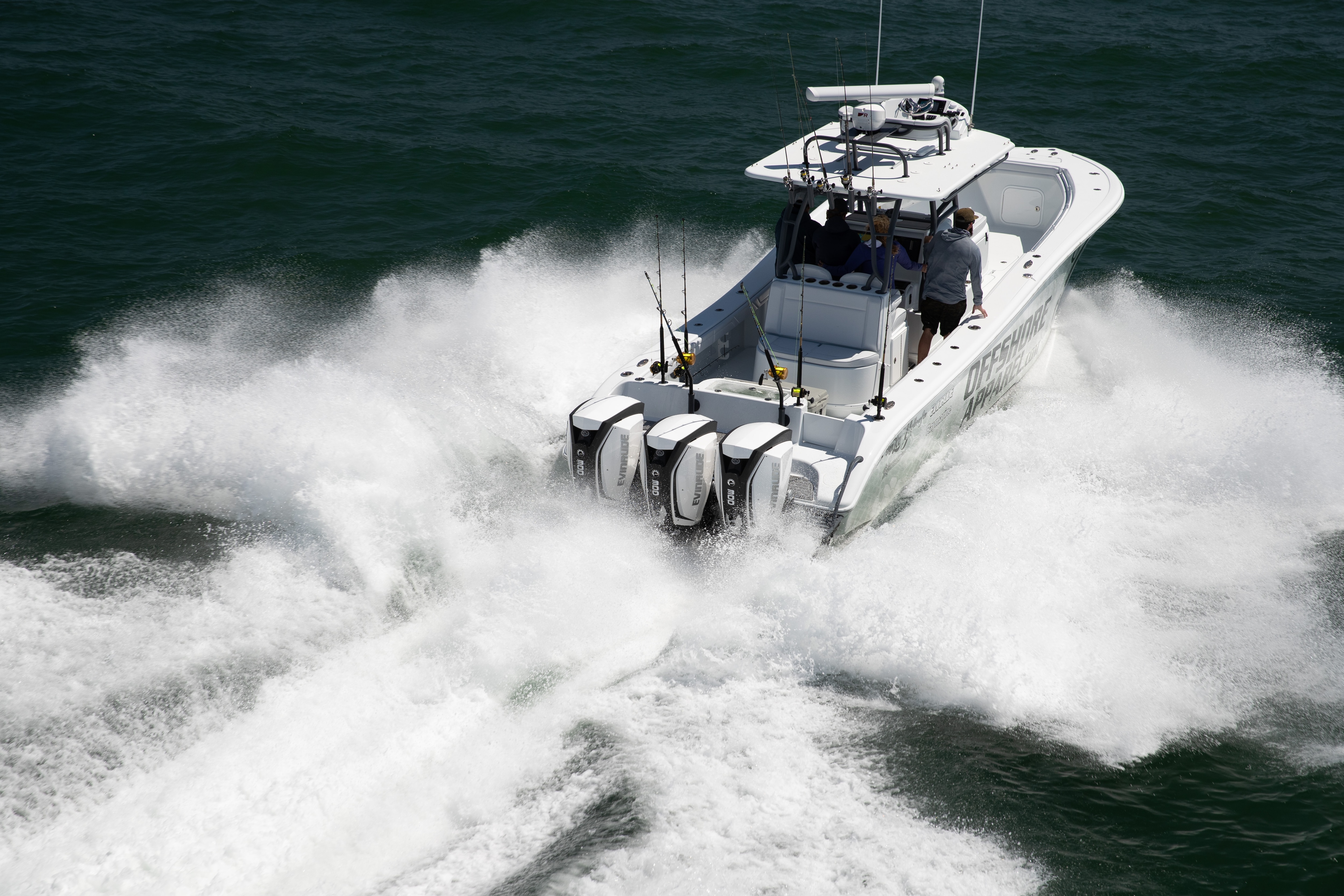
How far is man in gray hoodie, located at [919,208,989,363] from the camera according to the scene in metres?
6.87

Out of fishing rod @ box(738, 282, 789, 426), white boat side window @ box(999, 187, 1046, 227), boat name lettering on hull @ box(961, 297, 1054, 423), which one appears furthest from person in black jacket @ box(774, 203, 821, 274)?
white boat side window @ box(999, 187, 1046, 227)

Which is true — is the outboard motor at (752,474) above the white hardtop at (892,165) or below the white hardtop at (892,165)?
below

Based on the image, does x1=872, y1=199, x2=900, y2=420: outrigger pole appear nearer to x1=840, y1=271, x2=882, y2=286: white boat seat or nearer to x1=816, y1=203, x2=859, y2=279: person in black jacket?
x1=840, y1=271, x2=882, y2=286: white boat seat

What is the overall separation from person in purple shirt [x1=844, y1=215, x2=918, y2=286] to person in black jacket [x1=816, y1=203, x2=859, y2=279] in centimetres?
3

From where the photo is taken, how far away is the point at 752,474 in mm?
5609

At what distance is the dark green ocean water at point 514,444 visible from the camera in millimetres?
4285

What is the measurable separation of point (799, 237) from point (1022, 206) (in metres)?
3.53

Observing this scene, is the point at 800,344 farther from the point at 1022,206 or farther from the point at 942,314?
the point at 1022,206

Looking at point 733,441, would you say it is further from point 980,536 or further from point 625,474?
point 980,536

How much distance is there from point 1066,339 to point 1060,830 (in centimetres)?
564

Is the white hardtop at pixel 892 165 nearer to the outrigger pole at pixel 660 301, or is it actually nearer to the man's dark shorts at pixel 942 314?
the man's dark shorts at pixel 942 314

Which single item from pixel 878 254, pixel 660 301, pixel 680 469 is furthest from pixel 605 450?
pixel 660 301

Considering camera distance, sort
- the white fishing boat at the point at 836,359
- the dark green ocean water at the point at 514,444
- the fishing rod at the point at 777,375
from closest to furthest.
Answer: the dark green ocean water at the point at 514,444
the white fishing boat at the point at 836,359
the fishing rod at the point at 777,375

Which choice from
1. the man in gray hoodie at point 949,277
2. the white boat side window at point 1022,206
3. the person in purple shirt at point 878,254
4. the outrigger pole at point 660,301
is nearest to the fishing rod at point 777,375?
the outrigger pole at point 660,301
